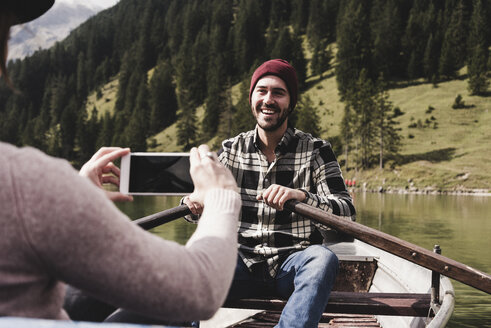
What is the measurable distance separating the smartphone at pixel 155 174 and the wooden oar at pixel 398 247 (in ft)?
4.06

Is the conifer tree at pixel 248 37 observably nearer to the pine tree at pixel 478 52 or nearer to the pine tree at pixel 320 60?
the pine tree at pixel 320 60

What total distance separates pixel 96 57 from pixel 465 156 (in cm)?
10949

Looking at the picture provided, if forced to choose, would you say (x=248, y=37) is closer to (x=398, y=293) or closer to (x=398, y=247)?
(x=398, y=293)

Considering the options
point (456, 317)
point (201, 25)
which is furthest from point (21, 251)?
point (201, 25)

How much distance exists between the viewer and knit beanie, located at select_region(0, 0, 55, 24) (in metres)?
1.09

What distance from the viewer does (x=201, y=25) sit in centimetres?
12106

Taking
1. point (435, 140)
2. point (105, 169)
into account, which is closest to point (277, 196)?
point (105, 169)

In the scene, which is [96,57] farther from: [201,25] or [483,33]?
[483,33]

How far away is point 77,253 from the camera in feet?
3.00

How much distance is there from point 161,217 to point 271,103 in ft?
4.06

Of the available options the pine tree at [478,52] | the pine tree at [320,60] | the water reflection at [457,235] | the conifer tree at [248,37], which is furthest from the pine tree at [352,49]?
the water reflection at [457,235]

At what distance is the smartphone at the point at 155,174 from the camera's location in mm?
1722

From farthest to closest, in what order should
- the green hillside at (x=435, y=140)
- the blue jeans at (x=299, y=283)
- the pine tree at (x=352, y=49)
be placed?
1. the pine tree at (x=352, y=49)
2. the green hillside at (x=435, y=140)
3. the blue jeans at (x=299, y=283)

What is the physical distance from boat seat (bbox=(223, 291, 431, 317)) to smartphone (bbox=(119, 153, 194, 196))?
1.50 m
